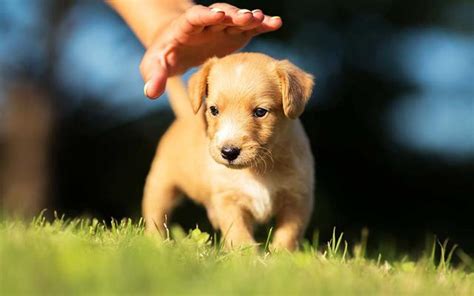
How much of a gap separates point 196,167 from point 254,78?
831 millimetres

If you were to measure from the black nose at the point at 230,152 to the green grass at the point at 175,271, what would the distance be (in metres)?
0.55

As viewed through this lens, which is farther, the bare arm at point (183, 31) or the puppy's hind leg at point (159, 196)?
the puppy's hind leg at point (159, 196)

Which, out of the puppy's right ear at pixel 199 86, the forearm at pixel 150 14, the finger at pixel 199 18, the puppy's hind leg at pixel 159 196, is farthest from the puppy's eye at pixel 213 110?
the puppy's hind leg at pixel 159 196

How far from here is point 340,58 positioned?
1148 cm

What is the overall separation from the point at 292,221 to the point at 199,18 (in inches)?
51.4

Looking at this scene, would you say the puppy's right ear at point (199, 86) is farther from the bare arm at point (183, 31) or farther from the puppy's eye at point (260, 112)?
the puppy's eye at point (260, 112)

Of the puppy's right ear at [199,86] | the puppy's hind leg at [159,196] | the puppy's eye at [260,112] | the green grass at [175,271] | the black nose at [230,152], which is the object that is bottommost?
the puppy's hind leg at [159,196]

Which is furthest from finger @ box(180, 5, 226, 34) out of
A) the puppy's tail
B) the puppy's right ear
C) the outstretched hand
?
the puppy's tail

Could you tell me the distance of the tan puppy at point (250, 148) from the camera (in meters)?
4.16

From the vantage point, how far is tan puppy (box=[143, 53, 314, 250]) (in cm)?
416

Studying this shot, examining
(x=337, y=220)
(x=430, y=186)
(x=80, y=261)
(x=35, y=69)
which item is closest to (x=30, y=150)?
(x=35, y=69)

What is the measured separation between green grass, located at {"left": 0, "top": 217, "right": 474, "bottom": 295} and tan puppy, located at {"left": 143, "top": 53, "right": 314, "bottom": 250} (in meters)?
0.74

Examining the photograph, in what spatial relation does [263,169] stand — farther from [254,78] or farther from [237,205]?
[254,78]

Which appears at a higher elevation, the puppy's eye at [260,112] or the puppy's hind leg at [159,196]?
the puppy's eye at [260,112]
